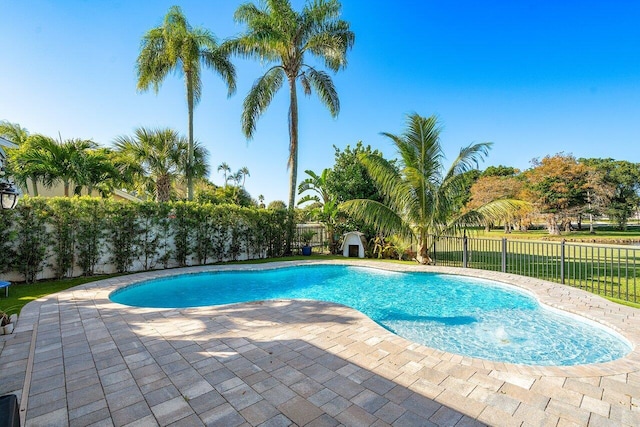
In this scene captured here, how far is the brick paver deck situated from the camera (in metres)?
2.46

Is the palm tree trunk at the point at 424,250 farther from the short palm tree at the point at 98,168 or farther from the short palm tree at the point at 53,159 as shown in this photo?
the short palm tree at the point at 53,159

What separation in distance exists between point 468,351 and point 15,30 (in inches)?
537

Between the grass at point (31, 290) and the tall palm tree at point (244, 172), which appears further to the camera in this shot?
the tall palm tree at point (244, 172)

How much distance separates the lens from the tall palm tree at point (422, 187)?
10633 mm

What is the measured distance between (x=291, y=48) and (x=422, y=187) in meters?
9.69

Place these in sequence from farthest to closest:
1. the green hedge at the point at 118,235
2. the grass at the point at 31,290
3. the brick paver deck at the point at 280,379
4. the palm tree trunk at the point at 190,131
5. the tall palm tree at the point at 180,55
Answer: the palm tree trunk at the point at 190,131
the tall palm tree at the point at 180,55
the green hedge at the point at 118,235
the grass at the point at 31,290
the brick paver deck at the point at 280,379

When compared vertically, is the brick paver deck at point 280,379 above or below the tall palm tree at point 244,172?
below

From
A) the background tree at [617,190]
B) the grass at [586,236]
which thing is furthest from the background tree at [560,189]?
the grass at [586,236]

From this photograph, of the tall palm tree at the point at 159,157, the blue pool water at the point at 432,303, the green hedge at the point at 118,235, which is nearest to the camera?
the blue pool water at the point at 432,303

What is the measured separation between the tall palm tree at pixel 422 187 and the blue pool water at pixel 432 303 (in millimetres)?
2067

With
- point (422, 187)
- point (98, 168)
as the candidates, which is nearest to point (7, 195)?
point (98, 168)

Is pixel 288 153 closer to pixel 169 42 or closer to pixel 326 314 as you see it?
pixel 169 42

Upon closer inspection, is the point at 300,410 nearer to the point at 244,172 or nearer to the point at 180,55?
the point at 180,55

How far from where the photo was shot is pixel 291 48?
45.5ft
